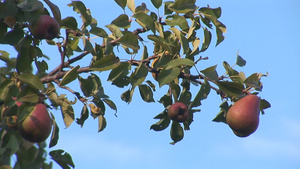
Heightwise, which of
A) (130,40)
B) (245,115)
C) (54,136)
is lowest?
(54,136)

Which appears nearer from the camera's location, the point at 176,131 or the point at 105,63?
the point at 105,63

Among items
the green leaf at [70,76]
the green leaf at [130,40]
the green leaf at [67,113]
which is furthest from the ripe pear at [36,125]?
the green leaf at [130,40]

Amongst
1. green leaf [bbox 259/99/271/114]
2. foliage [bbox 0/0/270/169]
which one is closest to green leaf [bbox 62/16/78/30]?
foliage [bbox 0/0/270/169]

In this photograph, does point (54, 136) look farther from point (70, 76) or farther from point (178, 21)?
point (178, 21)

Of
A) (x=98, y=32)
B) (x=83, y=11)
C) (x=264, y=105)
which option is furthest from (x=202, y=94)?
(x=83, y=11)

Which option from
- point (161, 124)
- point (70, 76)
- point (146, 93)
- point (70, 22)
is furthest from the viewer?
point (161, 124)

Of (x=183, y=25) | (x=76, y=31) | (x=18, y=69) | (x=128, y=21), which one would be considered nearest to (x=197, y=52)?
(x=183, y=25)

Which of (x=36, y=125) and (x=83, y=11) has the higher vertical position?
(x=83, y=11)

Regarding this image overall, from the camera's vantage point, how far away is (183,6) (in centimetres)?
300

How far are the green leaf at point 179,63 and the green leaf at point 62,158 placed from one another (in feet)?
2.44

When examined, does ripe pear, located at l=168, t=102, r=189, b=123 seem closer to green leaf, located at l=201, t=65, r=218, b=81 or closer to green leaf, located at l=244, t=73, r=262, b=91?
green leaf, located at l=201, t=65, r=218, b=81

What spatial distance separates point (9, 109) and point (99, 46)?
562 millimetres

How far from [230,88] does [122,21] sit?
658 mm

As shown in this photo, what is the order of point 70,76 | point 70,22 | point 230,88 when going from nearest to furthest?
1. point 70,76
2. point 70,22
3. point 230,88
